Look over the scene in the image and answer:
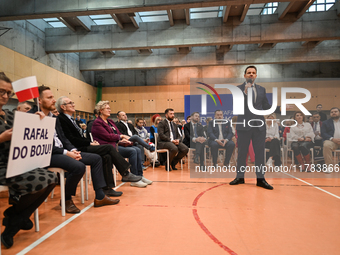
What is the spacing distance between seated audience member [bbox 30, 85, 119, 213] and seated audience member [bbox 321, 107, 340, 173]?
4.28m

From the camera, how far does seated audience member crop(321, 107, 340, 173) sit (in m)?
4.31

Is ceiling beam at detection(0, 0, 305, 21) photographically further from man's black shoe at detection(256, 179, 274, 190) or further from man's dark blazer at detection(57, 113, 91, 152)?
man's black shoe at detection(256, 179, 274, 190)

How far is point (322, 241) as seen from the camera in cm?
150

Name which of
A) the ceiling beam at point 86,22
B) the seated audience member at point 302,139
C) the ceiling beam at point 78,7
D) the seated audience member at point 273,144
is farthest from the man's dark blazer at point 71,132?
the ceiling beam at point 86,22

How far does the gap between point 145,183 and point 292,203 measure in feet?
6.16

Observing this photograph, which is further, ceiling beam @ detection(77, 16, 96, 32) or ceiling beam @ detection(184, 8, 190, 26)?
ceiling beam @ detection(77, 16, 96, 32)

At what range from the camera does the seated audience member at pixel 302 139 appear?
14.9 ft

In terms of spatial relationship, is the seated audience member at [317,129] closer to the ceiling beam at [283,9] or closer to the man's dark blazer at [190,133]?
the man's dark blazer at [190,133]

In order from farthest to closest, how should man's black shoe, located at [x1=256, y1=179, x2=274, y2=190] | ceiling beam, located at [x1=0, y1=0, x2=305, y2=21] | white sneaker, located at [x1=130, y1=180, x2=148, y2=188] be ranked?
1. ceiling beam, located at [x1=0, y1=0, x2=305, y2=21]
2. white sneaker, located at [x1=130, y1=180, x2=148, y2=188]
3. man's black shoe, located at [x1=256, y1=179, x2=274, y2=190]

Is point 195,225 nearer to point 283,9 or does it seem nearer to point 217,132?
point 217,132

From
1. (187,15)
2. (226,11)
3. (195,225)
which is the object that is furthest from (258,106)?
(187,15)

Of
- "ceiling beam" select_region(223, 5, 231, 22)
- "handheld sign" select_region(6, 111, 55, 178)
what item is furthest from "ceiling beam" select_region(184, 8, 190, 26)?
"handheld sign" select_region(6, 111, 55, 178)

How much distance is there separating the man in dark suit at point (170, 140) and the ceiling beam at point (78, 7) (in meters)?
2.57

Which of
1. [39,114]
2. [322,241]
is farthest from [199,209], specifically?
[39,114]
